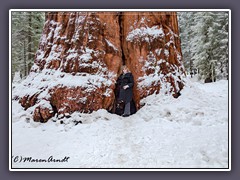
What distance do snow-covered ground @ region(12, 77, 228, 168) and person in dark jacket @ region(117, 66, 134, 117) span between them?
14.3 inches

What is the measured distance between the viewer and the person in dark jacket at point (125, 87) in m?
4.55

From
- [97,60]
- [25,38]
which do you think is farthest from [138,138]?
[25,38]

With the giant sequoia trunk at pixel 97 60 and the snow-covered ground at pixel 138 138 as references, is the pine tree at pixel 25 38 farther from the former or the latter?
the snow-covered ground at pixel 138 138

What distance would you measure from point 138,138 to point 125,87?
3.20ft

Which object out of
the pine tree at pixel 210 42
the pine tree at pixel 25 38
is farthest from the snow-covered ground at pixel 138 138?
the pine tree at pixel 25 38

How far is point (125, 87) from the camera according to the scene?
4.55 m

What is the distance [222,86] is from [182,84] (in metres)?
0.77

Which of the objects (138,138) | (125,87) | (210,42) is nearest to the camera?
(138,138)

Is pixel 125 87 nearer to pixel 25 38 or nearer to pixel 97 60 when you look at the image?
pixel 97 60

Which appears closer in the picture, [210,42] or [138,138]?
[138,138]

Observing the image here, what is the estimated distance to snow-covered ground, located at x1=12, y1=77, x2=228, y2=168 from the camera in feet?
12.6

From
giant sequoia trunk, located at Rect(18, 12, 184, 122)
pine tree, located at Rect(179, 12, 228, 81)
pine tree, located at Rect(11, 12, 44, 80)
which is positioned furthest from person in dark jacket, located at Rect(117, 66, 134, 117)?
pine tree, located at Rect(11, 12, 44, 80)

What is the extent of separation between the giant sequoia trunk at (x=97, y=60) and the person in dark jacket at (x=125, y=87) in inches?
3.2
